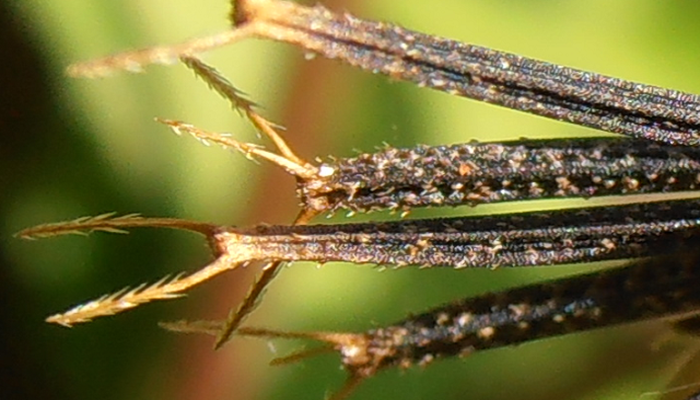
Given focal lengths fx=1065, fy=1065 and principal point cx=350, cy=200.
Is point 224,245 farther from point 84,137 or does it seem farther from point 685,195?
point 84,137

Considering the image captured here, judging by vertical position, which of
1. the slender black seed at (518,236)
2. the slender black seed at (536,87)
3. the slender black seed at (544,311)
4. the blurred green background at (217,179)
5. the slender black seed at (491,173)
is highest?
the blurred green background at (217,179)

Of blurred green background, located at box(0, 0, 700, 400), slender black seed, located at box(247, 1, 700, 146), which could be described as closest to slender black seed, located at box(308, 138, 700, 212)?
slender black seed, located at box(247, 1, 700, 146)

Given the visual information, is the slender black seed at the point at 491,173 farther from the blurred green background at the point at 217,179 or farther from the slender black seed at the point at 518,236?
the blurred green background at the point at 217,179

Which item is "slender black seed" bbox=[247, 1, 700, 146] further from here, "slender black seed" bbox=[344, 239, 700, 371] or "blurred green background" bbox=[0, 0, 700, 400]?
"blurred green background" bbox=[0, 0, 700, 400]

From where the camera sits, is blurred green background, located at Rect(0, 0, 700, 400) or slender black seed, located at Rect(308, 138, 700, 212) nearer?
slender black seed, located at Rect(308, 138, 700, 212)

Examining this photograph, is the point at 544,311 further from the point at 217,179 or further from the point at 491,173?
the point at 217,179

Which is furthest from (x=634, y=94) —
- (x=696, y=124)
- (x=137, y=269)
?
Result: (x=137, y=269)

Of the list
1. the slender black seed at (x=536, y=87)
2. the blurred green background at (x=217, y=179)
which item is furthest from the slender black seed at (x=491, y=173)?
the blurred green background at (x=217, y=179)

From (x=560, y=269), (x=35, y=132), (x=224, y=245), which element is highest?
(x=35, y=132)
